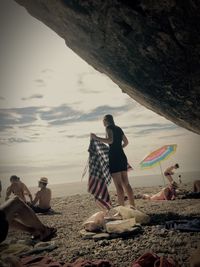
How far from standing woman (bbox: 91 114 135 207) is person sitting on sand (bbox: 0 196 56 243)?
2.46 metres

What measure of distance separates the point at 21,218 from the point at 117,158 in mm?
3284

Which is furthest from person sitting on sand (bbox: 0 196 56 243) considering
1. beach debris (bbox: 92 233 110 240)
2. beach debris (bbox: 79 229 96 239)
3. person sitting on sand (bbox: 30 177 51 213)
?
person sitting on sand (bbox: 30 177 51 213)

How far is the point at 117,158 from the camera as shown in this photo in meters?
7.09

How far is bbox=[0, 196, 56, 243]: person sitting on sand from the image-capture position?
404 centimetres

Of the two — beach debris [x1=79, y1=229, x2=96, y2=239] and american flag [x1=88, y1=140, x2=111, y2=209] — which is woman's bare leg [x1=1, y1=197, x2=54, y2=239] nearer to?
beach debris [x1=79, y1=229, x2=96, y2=239]

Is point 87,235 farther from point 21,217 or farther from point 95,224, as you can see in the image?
point 21,217

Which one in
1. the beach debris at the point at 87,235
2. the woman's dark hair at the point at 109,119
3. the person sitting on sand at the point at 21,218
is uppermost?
the woman's dark hair at the point at 109,119

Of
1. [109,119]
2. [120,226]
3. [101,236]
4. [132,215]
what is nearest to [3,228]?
[101,236]

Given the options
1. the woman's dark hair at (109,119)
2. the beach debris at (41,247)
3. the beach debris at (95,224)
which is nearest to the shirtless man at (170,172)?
the woman's dark hair at (109,119)

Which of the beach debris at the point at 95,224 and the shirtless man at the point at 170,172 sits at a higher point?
the shirtless man at the point at 170,172

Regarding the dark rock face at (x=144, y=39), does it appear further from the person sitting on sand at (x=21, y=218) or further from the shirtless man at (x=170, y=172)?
the shirtless man at (x=170, y=172)

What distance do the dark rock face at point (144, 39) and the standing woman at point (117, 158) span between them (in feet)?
4.27

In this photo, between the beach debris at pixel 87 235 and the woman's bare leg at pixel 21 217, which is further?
the beach debris at pixel 87 235

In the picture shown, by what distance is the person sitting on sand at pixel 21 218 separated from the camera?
4.04 metres
